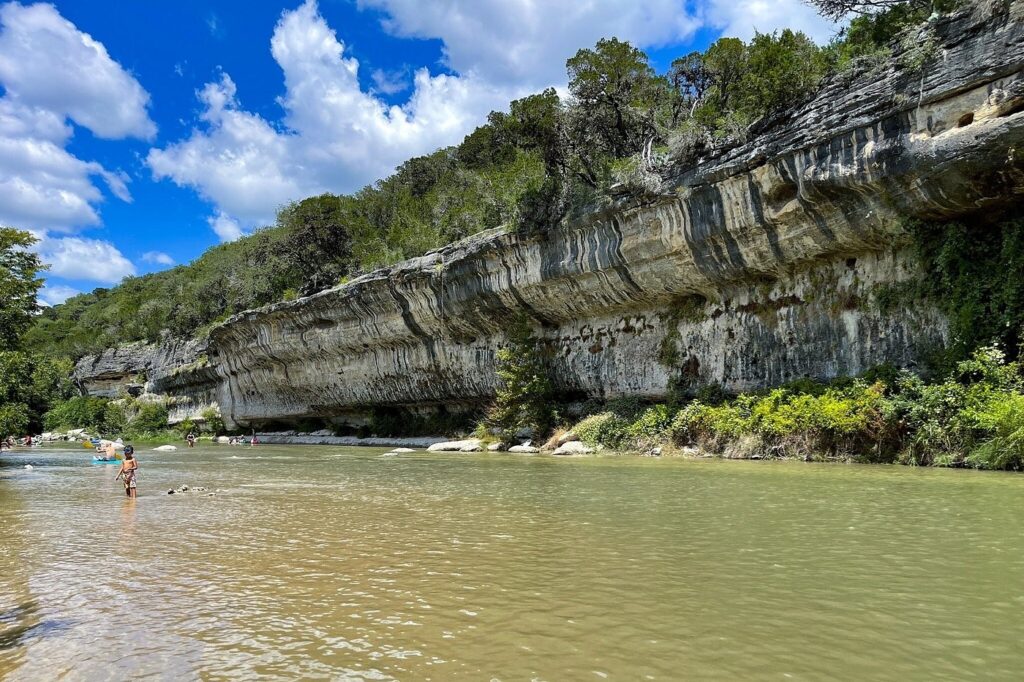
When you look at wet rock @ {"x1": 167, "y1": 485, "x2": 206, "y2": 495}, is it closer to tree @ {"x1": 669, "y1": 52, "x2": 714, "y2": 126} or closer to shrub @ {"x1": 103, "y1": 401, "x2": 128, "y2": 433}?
tree @ {"x1": 669, "y1": 52, "x2": 714, "y2": 126}

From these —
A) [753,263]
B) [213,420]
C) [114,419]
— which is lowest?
[213,420]

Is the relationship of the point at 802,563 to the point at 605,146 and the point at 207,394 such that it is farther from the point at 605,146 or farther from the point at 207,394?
the point at 207,394

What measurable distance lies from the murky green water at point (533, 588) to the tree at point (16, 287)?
13.8 m

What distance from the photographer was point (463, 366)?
30500 millimetres

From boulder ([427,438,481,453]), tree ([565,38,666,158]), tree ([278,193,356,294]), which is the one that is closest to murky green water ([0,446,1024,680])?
boulder ([427,438,481,453])

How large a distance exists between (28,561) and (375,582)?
12.6 feet

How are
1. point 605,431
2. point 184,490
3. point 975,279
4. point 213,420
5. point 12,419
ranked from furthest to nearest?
point 213,420
point 605,431
point 12,419
point 975,279
point 184,490

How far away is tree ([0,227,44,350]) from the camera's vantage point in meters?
20.5

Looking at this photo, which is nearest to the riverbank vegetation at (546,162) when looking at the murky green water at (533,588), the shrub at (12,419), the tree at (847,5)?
the tree at (847,5)

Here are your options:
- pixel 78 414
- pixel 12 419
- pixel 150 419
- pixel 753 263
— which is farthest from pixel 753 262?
pixel 78 414

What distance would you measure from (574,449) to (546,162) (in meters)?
15.2

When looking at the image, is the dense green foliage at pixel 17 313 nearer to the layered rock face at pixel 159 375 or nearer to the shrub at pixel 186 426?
the layered rock face at pixel 159 375

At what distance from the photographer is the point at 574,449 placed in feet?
71.5

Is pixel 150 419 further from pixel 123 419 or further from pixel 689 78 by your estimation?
pixel 689 78
